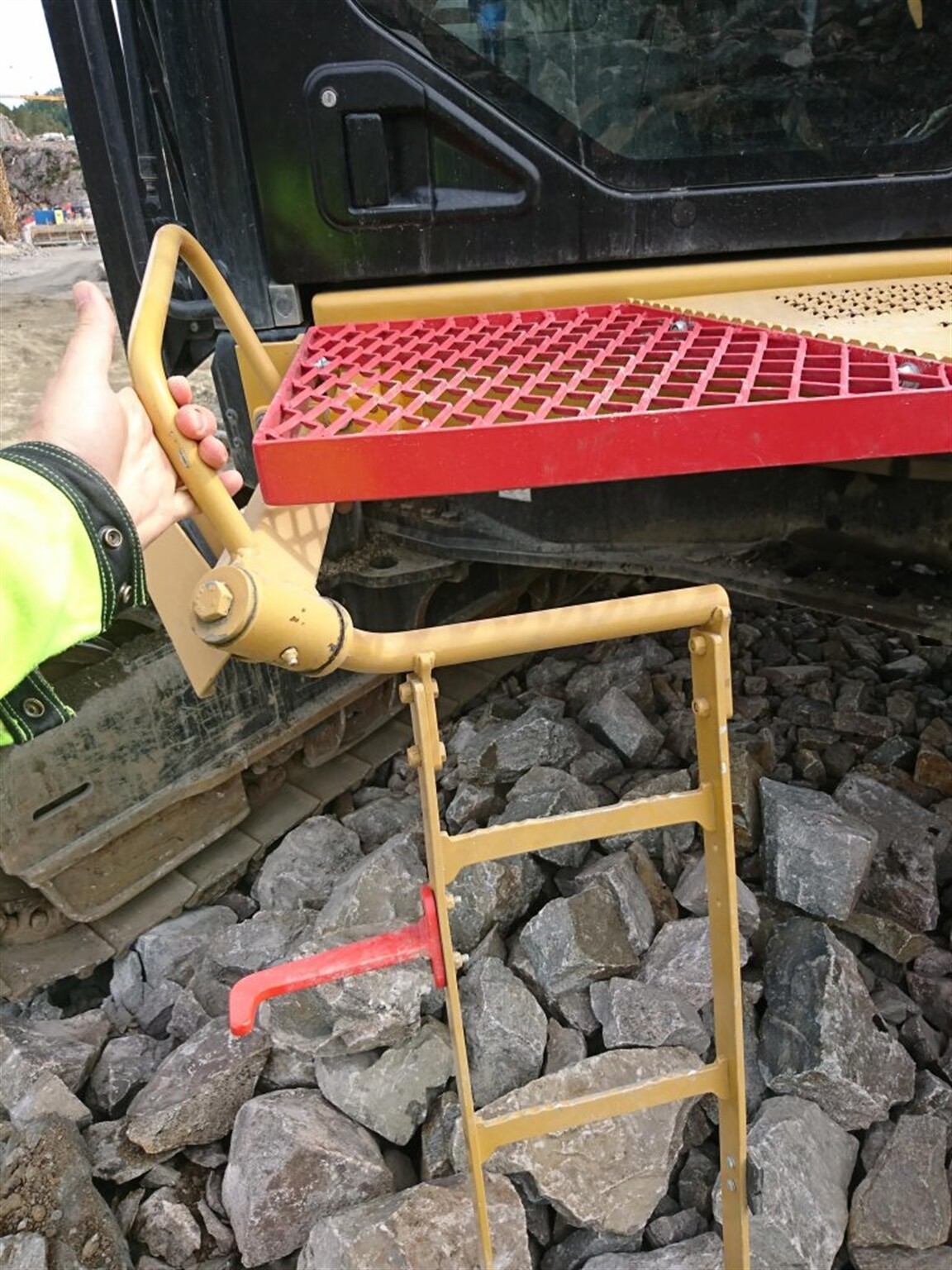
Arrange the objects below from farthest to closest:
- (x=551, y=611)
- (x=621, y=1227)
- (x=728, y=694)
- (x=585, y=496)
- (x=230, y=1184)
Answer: (x=585, y=496), (x=230, y=1184), (x=621, y=1227), (x=728, y=694), (x=551, y=611)

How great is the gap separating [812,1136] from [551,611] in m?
1.09

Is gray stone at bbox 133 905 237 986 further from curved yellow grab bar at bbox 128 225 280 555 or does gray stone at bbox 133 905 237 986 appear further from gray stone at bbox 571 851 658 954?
curved yellow grab bar at bbox 128 225 280 555

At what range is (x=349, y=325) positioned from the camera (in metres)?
1.76

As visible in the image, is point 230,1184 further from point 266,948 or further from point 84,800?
point 84,800

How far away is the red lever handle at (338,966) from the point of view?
4.14 ft

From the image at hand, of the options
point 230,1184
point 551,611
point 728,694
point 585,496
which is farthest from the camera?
point 585,496

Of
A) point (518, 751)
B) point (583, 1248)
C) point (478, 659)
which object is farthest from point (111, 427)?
point (518, 751)

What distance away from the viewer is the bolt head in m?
1.03

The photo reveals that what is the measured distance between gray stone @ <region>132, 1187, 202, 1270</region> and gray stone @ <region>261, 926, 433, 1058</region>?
31 centimetres

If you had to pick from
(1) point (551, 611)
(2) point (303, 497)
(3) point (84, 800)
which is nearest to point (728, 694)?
(1) point (551, 611)

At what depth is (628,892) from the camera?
2.00 meters

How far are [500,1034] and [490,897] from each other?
1.04 ft

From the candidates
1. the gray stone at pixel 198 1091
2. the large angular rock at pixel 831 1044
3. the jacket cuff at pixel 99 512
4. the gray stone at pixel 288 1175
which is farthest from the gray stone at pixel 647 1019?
the jacket cuff at pixel 99 512

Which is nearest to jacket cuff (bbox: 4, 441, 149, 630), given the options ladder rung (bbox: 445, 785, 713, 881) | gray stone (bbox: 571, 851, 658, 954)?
ladder rung (bbox: 445, 785, 713, 881)
